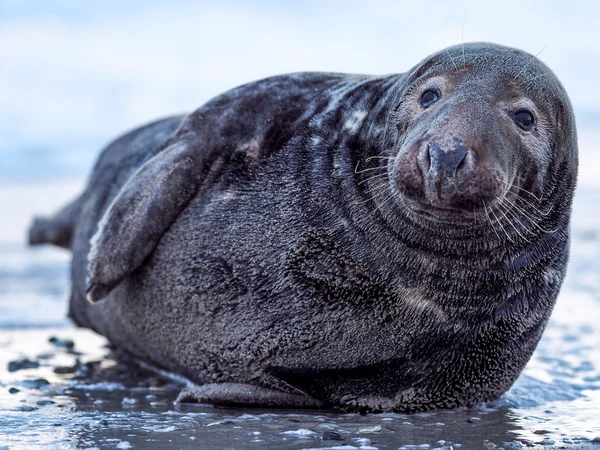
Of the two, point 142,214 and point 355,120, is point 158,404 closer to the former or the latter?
point 142,214

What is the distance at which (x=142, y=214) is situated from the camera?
5.34m

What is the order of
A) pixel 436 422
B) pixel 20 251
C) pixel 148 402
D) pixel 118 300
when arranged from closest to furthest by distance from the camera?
pixel 436 422 < pixel 148 402 < pixel 118 300 < pixel 20 251

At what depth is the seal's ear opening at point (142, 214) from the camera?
17.5 feet

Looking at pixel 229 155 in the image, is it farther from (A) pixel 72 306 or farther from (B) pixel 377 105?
(A) pixel 72 306

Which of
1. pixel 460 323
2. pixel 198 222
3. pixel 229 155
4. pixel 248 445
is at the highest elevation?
pixel 229 155

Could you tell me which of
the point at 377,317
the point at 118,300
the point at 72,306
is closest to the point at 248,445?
the point at 377,317

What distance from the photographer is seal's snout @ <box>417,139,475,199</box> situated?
3896mm

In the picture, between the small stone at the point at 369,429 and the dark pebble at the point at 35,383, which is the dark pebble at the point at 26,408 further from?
the small stone at the point at 369,429

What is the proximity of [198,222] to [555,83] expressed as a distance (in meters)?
1.87

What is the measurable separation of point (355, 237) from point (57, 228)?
4110 millimetres

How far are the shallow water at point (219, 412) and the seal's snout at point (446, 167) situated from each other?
3.48 feet

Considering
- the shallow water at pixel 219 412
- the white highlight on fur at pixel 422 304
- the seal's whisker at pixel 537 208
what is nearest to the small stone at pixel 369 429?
the shallow water at pixel 219 412

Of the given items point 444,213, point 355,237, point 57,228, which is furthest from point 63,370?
point 444,213

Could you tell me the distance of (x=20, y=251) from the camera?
35.7ft
